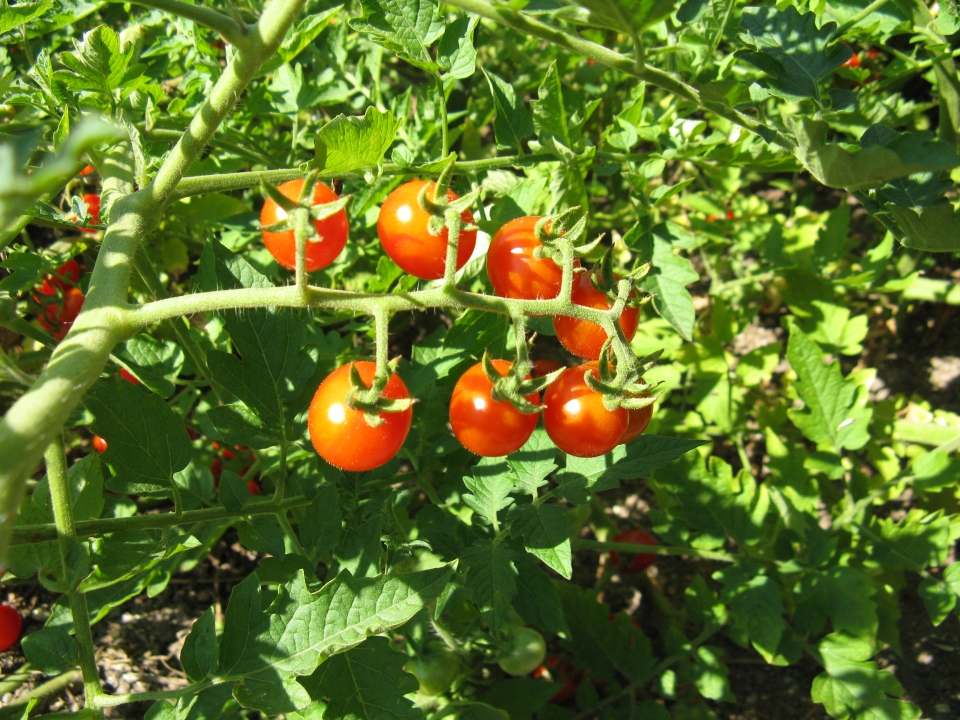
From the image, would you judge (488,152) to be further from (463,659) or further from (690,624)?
(690,624)

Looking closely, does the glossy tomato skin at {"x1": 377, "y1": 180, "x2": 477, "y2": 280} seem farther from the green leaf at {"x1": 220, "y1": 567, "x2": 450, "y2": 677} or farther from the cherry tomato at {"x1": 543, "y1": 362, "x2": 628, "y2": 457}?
the green leaf at {"x1": 220, "y1": 567, "x2": 450, "y2": 677}

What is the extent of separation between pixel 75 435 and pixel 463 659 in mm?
1594

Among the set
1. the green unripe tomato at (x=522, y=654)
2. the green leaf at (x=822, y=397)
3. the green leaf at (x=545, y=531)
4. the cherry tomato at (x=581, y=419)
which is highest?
the cherry tomato at (x=581, y=419)

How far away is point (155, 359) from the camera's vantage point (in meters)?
1.56

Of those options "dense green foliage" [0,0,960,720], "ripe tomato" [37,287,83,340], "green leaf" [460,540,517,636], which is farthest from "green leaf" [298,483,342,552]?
"ripe tomato" [37,287,83,340]

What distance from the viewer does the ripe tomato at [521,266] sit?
1.25m

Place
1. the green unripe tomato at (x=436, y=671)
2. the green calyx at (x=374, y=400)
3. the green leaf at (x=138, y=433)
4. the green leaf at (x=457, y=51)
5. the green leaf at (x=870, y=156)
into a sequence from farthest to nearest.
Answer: the green unripe tomato at (x=436, y=671) < the green leaf at (x=457, y=51) < the green leaf at (x=138, y=433) < the green calyx at (x=374, y=400) < the green leaf at (x=870, y=156)

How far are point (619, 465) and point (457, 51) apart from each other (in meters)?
0.92

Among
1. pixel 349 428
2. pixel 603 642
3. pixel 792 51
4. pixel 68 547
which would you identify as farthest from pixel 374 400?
pixel 603 642

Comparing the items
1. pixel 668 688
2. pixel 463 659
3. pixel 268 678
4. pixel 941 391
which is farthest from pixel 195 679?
pixel 941 391

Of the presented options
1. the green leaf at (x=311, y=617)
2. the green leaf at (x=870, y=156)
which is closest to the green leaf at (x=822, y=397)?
the green leaf at (x=870, y=156)

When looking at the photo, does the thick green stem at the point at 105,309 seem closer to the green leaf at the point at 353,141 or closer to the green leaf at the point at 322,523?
the green leaf at the point at 353,141

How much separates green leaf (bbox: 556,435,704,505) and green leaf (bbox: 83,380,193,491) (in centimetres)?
77

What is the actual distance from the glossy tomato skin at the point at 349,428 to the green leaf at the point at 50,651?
27.3 inches
